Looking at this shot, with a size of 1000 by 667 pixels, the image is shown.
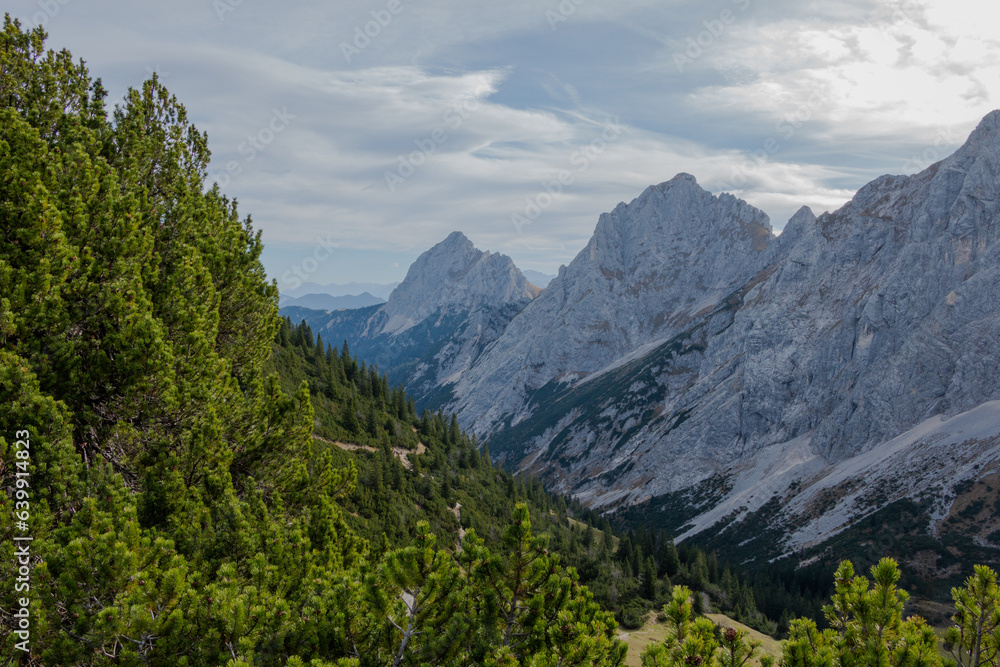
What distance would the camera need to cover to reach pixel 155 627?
925cm

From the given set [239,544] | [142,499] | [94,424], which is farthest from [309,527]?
[94,424]

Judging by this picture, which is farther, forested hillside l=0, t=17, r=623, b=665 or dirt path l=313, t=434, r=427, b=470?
dirt path l=313, t=434, r=427, b=470

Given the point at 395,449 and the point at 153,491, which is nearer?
the point at 153,491

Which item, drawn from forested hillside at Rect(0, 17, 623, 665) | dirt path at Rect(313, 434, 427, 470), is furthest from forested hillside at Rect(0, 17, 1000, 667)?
dirt path at Rect(313, 434, 427, 470)

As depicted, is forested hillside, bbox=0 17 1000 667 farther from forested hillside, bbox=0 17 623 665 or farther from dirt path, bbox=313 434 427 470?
dirt path, bbox=313 434 427 470

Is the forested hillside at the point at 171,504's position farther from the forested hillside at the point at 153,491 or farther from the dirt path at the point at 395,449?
the dirt path at the point at 395,449

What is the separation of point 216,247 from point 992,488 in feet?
594

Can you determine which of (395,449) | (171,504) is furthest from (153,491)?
(395,449)

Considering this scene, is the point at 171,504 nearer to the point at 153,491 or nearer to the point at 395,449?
the point at 153,491

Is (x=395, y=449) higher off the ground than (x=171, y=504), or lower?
lower

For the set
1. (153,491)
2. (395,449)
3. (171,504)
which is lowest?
(395,449)

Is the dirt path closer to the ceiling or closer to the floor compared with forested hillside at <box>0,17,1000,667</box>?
closer to the floor

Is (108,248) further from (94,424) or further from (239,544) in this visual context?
(239,544)

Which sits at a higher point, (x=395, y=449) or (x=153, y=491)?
(x=153, y=491)
